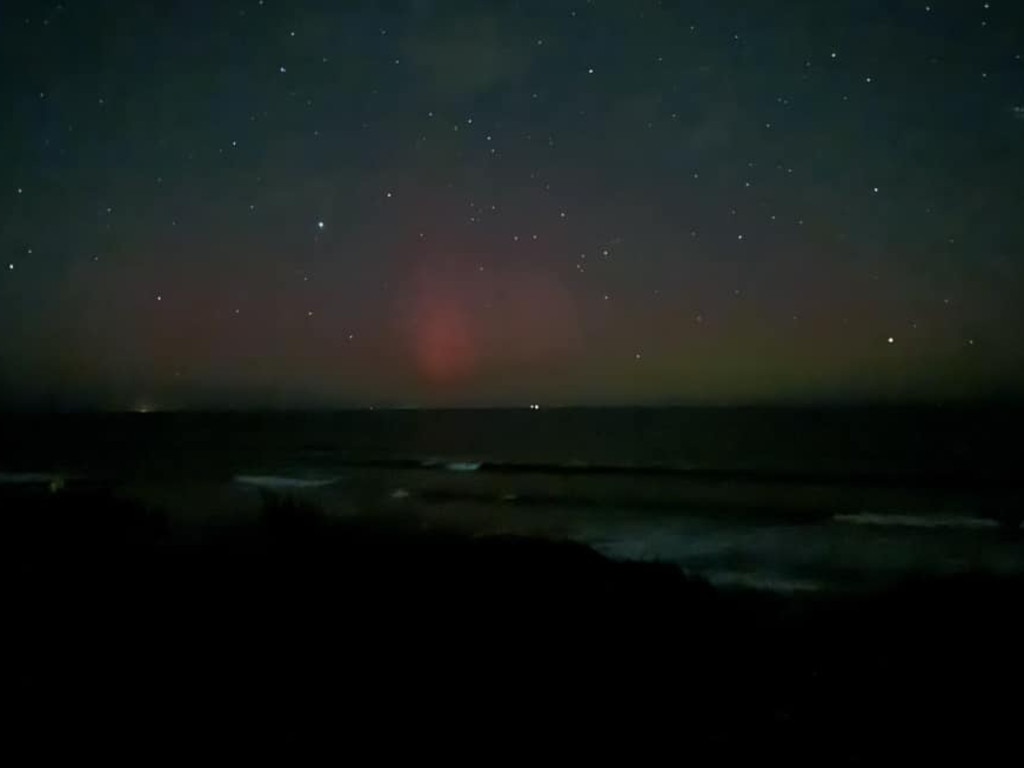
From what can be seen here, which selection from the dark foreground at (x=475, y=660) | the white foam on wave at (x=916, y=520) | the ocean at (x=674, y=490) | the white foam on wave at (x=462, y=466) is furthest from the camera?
the white foam on wave at (x=462, y=466)

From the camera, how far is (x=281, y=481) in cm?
4409

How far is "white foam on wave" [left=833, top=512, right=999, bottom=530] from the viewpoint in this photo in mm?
29875

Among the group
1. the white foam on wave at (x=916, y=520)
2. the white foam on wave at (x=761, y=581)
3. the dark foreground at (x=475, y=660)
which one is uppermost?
the dark foreground at (x=475, y=660)

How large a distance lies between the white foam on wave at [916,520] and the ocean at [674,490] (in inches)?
3.9

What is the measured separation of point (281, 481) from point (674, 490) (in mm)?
18937

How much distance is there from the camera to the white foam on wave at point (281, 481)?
41.9m

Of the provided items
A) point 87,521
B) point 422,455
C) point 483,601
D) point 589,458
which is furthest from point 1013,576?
point 422,455

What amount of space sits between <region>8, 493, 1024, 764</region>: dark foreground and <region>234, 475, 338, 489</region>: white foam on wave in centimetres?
2656

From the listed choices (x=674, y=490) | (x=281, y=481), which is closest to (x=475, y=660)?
(x=674, y=490)

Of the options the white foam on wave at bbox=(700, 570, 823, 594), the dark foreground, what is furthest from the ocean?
the dark foreground

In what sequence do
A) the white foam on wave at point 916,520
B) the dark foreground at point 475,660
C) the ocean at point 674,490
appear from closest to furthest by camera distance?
the dark foreground at point 475,660, the ocean at point 674,490, the white foam on wave at point 916,520

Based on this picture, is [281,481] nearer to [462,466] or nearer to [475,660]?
[462,466]

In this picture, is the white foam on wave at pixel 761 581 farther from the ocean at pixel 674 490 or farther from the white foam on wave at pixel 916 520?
the white foam on wave at pixel 916 520

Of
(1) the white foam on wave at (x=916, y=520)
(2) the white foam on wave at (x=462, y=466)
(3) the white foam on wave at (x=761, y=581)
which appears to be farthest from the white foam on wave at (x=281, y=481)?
(3) the white foam on wave at (x=761, y=581)
